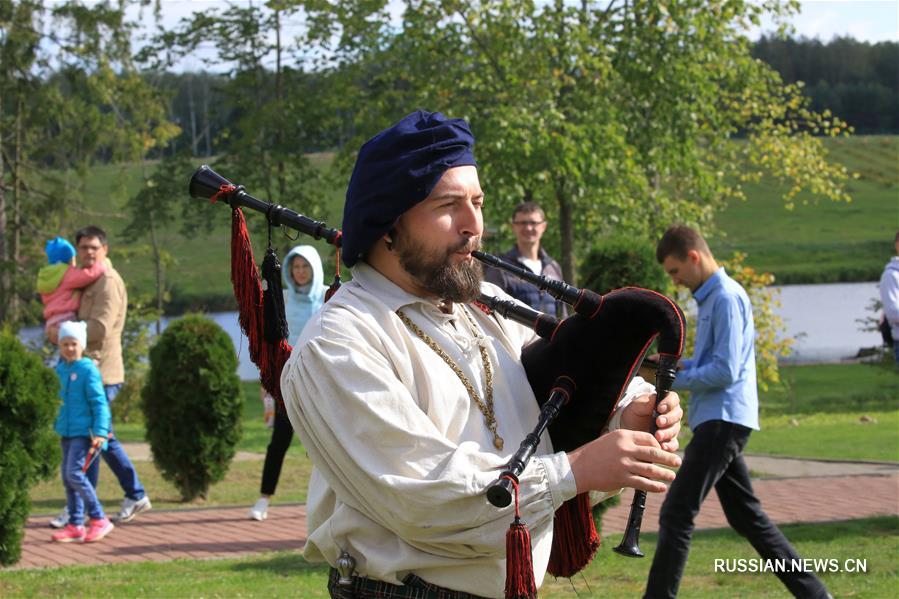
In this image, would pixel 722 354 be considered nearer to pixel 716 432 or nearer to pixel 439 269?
pixel 716 432

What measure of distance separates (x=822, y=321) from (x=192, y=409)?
123 ft

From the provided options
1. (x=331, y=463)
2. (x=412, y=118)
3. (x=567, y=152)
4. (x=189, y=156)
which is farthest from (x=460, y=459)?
(x=189, y=156)

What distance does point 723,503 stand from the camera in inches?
244

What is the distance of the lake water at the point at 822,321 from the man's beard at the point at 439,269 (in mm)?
26154

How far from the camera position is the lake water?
35.8 m

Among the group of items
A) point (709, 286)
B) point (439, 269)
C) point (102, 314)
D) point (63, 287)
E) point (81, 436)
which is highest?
point (439, 269)

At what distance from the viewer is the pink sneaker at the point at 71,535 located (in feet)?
27.1

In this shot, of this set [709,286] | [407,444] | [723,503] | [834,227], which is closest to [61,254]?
[709,286]

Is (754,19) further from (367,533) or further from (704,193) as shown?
(367,533)

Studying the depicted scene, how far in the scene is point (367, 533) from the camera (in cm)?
271

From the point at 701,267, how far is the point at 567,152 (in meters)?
8.60

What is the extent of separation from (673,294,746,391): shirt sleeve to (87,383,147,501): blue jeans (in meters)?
4.59

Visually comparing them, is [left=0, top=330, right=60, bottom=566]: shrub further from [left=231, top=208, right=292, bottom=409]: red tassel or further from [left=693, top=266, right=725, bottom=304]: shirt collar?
[left=231, top=208, right=292, bottom=409]: red tassel

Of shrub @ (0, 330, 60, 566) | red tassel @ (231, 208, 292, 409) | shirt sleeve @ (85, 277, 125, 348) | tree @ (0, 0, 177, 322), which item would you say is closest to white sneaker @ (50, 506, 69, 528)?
shrub @ (0, 330, 60, 566)
